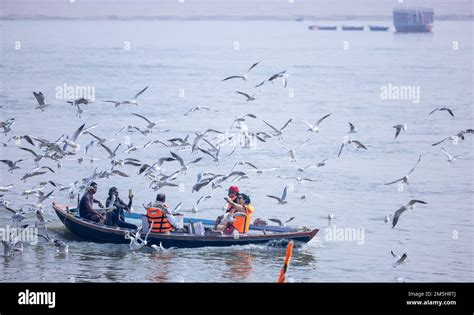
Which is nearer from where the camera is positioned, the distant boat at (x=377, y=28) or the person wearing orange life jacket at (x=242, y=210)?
the person wearing orange life jacket at (x=242, y=210)

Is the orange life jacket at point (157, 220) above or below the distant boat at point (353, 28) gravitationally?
below

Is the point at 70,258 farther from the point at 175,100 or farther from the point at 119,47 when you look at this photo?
the point at 119,47

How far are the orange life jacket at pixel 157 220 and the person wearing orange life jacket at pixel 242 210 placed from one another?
5.06 ft

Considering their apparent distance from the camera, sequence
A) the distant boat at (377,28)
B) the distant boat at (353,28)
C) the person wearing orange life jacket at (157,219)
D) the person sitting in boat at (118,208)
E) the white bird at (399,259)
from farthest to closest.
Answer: the distant boat at (353,28), the distant boat at (377,28), the person sitting in boat at (118,208), the person wearing orange life jacket at (157,219), the white bird at (399,259)

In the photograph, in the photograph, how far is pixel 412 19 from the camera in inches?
3888

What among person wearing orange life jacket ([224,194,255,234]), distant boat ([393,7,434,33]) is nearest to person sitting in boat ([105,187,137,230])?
person wearing orange life jacket ([224,194,255,234])

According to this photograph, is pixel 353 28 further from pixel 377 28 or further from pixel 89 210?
pixel 89 210

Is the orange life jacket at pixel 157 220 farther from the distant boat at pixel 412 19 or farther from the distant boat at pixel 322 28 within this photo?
the distant boat at pixel 322 28

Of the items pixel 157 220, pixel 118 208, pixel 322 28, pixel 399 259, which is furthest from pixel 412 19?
pixel 157 220

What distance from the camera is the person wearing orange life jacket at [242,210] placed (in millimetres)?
26750

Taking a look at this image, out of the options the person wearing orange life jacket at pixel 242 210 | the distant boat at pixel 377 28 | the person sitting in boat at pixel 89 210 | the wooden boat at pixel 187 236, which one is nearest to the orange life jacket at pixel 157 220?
the wooden boat at pixel 187 236

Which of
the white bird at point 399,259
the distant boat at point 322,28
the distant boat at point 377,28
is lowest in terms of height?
the white bird at point 399,259

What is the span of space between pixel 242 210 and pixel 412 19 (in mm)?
74313

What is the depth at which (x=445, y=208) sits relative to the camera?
3500 centimetres
